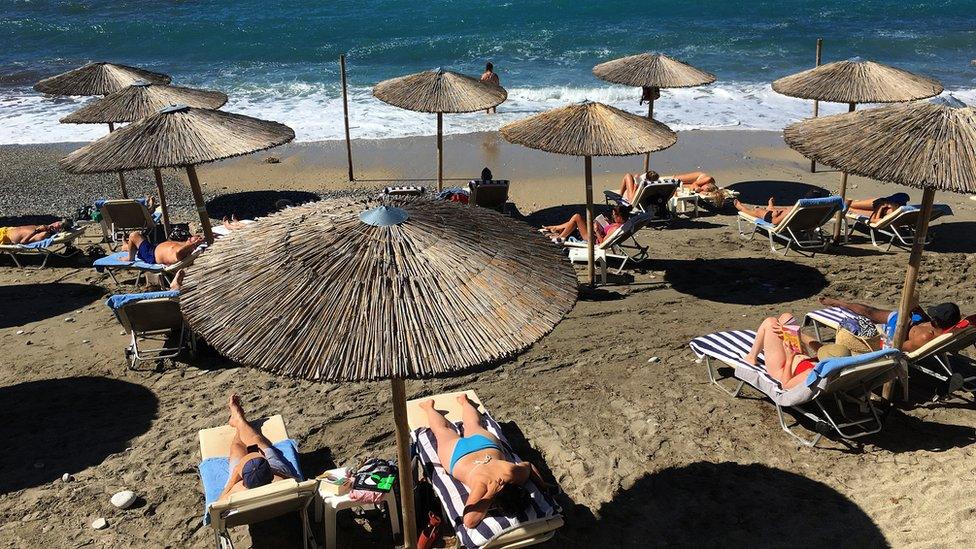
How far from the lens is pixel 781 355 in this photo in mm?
5633

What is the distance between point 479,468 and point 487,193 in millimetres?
6409

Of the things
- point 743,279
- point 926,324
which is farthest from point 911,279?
point 743,279

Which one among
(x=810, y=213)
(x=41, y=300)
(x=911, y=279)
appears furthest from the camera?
(x=810, y=213)

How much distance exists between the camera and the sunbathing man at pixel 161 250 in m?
8.09

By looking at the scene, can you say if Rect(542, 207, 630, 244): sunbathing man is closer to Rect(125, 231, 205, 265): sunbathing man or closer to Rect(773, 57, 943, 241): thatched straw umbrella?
Rect(773, 57, 943, 241): thatched straw umbrella

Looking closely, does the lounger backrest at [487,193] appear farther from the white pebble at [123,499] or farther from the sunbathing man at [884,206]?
the white pebble at [123,499]

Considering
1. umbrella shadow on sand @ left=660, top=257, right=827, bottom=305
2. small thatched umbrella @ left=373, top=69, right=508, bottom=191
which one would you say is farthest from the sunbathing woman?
small thatched umbrella @ left=373, top=69, right=508, bottom=191

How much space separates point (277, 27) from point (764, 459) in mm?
29643

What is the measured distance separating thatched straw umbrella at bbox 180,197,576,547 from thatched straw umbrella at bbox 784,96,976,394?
111 inches

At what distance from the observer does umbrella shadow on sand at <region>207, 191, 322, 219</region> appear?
1130 centimetres

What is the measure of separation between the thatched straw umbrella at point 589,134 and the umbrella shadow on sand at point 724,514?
3.50 meters

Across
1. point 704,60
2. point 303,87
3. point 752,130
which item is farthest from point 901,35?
point 303,87

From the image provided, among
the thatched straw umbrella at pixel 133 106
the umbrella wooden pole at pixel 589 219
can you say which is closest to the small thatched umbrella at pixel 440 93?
the umbrella wooden pole at pixel 589 219

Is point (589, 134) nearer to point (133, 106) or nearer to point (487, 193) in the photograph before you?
point (487, 193)
